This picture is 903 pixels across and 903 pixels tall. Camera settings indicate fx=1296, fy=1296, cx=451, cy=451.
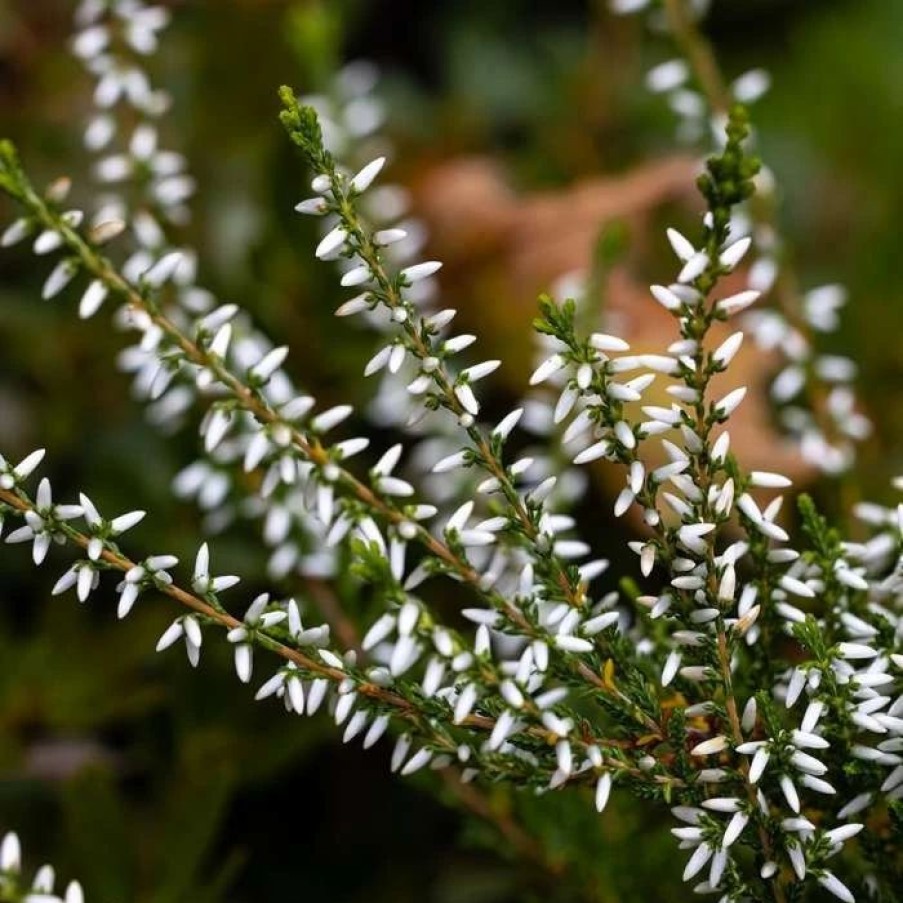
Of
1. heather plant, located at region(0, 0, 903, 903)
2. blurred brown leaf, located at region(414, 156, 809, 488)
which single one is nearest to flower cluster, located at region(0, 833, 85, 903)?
heather plant, located at region(0, 0, 903, 903)

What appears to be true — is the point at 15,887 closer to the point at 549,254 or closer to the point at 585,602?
the point at 585,602

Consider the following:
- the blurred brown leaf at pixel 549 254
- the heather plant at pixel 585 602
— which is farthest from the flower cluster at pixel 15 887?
the blurred brown leaf at pixel 549 254

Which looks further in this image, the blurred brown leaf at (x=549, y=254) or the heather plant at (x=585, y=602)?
the blurred brown leaf at (x=549, y=254)

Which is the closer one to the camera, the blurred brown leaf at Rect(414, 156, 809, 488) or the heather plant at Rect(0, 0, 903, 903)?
the heather plant at Rect(0, 0, 903, 903)

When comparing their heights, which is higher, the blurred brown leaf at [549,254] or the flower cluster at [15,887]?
the blurred brown leaf at [549,254]

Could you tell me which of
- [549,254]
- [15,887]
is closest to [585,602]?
[15,887]

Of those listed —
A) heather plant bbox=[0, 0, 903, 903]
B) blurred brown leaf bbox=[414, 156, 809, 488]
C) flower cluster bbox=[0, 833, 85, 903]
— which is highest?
blurred brown leaf bbox=[414, 156, 809, 488]

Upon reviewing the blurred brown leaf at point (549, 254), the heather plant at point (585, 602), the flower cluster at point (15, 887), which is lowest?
the flower cluster at point (15, 887)

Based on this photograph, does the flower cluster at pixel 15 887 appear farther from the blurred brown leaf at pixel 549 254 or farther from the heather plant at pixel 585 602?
the blurred brown leaf at pixel 549 254

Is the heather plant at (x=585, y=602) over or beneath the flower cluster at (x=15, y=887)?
over

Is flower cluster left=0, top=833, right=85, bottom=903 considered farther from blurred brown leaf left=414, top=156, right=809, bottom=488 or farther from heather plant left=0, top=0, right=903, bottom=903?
blurred brown leaf left=414, top=156, right=809, bottom=488

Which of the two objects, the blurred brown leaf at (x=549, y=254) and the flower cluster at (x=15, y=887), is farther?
the blurred brown leaf at (x=549, y=254)
